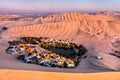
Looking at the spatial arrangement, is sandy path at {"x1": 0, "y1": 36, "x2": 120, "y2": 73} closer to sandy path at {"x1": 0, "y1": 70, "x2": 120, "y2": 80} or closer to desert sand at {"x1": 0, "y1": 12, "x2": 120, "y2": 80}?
desert sand at {"x1": 0, "y1": 12, "x2": 120, "y2": 80}

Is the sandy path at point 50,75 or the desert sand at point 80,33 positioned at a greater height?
the desert sand at point 80,33

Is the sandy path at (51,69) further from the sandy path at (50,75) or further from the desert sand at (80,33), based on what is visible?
the sandy path at (50,75)

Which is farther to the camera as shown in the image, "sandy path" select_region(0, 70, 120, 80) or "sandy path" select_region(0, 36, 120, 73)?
"sandy path" select_region(0, 36, 120, 73)

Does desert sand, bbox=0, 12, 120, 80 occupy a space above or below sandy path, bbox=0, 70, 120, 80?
above

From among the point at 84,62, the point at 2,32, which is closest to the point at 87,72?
the point at 84,62

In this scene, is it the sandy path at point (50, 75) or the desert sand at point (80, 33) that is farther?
the desert sand at point (80, 33)

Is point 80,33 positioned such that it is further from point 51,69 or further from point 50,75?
point 50,75

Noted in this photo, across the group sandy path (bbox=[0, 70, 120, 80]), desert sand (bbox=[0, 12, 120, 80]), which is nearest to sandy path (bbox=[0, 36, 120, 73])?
desert sand (bbox=[0, 12, 120, 80])

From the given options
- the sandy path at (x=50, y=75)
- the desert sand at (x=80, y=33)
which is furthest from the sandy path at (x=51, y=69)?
the sandy path at (x=50, y=75)

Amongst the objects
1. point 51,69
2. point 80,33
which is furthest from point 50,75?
point 80,33
